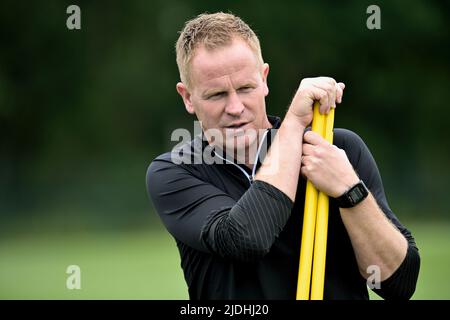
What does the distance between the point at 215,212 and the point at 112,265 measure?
10912 mm

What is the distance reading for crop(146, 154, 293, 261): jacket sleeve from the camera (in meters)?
2.83

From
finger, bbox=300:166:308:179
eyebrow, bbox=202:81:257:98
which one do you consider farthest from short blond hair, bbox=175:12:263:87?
finger, bbox=300:166:308:179

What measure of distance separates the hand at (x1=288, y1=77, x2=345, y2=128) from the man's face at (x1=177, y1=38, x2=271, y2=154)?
0.16m

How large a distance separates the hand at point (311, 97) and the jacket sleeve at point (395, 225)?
0.21 metres

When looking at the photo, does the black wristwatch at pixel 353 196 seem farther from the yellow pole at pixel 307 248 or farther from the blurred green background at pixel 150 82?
the blurred green background at pixel 150 82

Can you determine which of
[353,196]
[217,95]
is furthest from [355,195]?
[217,95]

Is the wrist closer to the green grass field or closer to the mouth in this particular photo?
the mouth

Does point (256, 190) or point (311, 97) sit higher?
point (311, 97)

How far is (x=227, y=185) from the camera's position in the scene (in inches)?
124

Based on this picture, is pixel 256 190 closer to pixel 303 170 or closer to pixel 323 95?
pixel 303 170

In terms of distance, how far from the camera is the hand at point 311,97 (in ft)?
9.66

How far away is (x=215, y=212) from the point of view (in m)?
2.98

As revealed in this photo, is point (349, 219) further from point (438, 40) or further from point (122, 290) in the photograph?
point (438, 40)

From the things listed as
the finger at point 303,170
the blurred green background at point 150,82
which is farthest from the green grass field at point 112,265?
the finger at point 303,170
